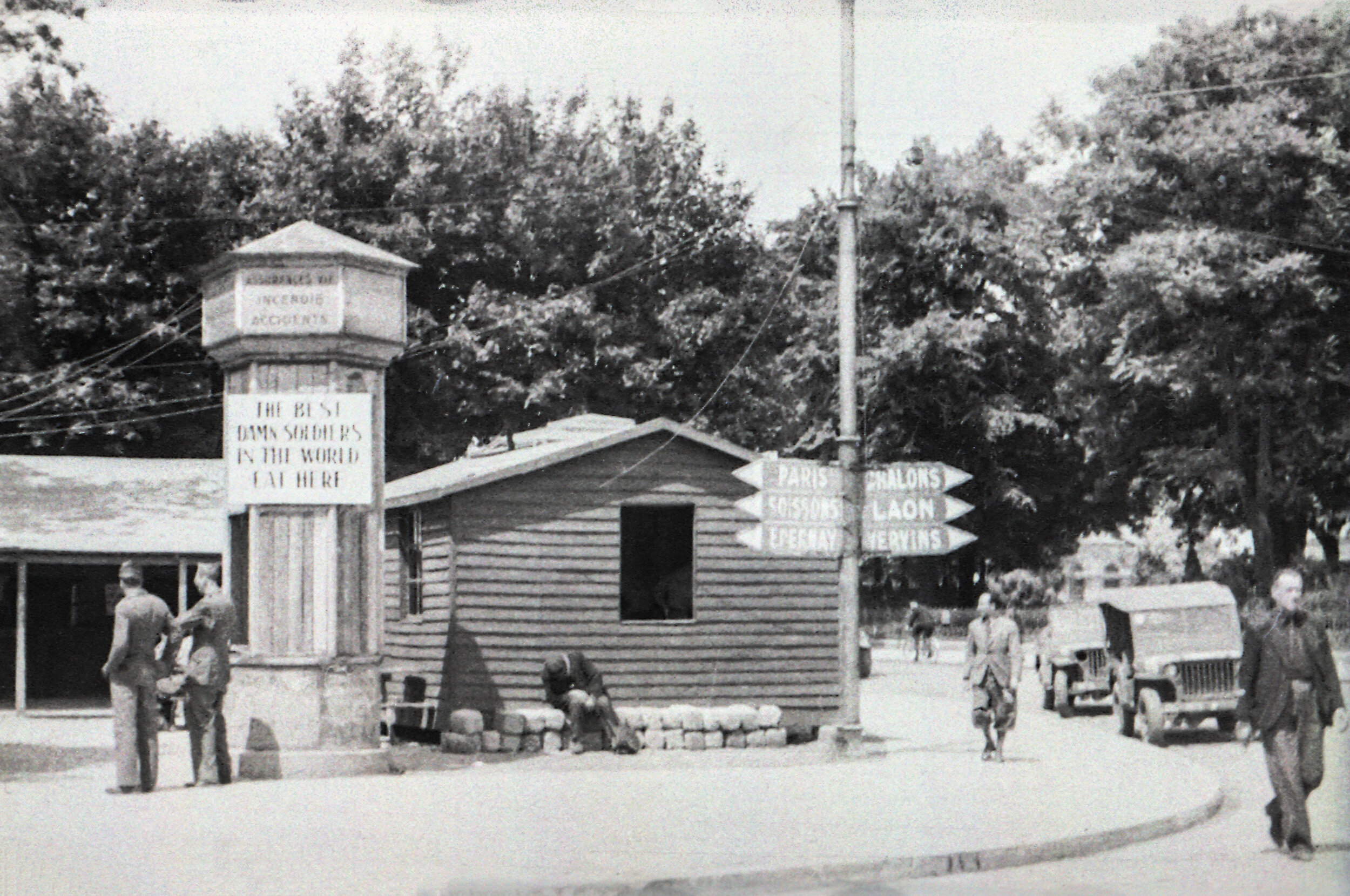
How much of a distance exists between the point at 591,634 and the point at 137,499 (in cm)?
1183

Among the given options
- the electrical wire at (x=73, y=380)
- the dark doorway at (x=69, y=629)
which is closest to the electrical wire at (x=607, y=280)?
the electrical wire at (x=73, y=380)

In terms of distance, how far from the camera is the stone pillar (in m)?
14.9

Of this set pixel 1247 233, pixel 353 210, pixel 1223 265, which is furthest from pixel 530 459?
pixel 1247 233

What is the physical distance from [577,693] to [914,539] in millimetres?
4639

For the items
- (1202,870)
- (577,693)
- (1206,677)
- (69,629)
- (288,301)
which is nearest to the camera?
(1202,870)

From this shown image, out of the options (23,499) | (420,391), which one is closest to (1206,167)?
(420,391)

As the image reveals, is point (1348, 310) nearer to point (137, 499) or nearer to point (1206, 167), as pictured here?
point (1206, 167)

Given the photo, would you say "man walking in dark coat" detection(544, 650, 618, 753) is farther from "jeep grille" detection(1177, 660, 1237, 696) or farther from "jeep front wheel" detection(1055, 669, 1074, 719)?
"jeep front wheel" detection(1055, 669, 1074, 719)

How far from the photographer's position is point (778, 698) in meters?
20.9

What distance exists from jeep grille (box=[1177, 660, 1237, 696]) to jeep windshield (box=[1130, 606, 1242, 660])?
15 centimetres

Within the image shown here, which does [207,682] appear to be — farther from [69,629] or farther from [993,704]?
[69,629]

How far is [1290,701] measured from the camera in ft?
35.3

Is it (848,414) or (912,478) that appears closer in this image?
(912,478)

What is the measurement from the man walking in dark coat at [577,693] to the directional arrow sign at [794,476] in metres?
3.63
